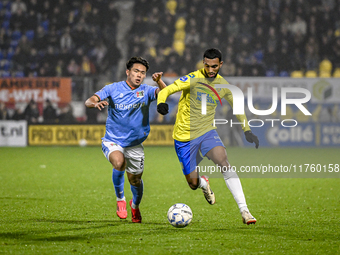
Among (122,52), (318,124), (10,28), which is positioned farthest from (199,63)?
(10,28)

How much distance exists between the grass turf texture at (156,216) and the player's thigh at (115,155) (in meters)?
0.68

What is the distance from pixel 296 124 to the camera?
18.5m

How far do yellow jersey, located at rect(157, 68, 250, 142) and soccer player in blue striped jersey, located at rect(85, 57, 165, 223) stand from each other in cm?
40

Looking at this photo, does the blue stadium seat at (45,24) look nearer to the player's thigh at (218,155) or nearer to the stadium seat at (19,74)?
the stadium seat at (19,74)

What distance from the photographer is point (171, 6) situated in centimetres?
2222

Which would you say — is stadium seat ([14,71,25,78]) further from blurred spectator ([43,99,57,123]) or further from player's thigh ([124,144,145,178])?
player's thigh ([124,144,145,178])

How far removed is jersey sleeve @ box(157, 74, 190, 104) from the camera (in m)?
5.74

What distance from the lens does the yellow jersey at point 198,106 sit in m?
6.08

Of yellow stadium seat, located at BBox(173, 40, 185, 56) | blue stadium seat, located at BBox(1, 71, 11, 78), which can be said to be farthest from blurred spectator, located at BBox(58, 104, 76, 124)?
yellow stadium seat, located at BBox(173, 40, 185, 56)

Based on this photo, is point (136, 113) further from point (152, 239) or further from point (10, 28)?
point (10, 28)

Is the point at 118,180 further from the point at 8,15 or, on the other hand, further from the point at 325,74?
the point at 8,15

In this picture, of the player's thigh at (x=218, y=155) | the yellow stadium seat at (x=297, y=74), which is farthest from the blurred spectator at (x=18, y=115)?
the player's thigh at (x=218, y=155)

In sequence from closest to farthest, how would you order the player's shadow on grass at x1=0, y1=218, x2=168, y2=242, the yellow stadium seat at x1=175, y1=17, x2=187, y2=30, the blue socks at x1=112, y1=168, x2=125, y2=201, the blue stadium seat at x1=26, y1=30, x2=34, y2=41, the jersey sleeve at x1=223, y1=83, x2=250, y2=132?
the player's shadow on grass at x1=0, y1=218, x2=168, y2=242
the jersey sleeve at x1=223, y1=83, x2=250, y2=132
the blue socks at x1=112, y1=168, x2=125, y2=201
the blue stadium seat at x1=26, y1=30, x2=34, y2=41
the yellow stadium seat at x1=175, y1=17, x2=187, y2=30

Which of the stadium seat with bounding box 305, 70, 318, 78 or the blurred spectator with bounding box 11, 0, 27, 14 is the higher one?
Result: the blurred spectator with bounding box 11, 0, 27, 14
